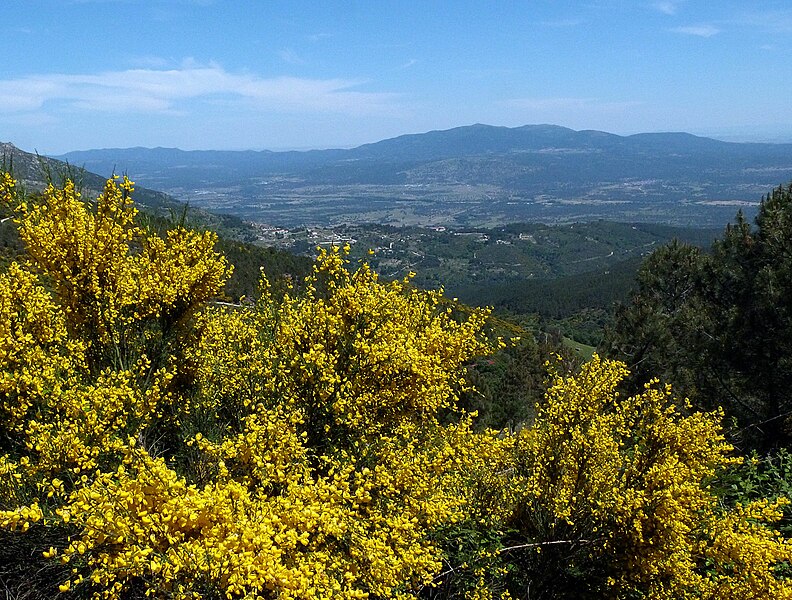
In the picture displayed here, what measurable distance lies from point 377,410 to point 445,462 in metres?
1.46

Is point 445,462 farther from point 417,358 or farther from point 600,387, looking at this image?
point 600,387

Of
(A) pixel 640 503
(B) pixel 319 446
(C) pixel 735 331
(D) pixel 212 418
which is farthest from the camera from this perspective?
(C) pixel 735 331

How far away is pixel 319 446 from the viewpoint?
30.3 ft

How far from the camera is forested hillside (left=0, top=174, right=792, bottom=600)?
6.85 meters

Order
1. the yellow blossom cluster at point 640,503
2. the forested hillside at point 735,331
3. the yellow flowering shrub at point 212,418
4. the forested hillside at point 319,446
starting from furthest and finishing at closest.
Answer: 1. the forested hillside at point 735,331
2. the yellow blossom cluster at point 640,503
3. the forested hillside at point 319,446
4. the yellow flowering shrub at point 212,418

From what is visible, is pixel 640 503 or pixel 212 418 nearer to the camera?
pixel 640 503

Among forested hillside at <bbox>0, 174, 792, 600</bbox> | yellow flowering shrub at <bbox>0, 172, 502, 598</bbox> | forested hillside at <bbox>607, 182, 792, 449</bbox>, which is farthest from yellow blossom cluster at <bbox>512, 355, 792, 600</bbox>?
forested hillside at <bbox>607, 182, 792, 449</bbox>

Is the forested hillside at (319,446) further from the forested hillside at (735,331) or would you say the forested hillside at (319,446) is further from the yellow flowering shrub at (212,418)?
the forested hillside at (735,331)

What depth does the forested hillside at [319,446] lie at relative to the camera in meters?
6.85

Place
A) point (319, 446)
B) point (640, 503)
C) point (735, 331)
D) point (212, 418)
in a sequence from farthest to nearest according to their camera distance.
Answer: point (735, 331) → point (212, 418) → point (319, 446) → point (640, 503)

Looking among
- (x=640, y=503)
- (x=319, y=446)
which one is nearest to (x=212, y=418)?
(x=319, y=446)

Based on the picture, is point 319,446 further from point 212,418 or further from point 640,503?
point 640,503

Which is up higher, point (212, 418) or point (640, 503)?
point (212, 418)

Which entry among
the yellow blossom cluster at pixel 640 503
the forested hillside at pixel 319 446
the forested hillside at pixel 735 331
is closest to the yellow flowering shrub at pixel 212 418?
the forested hillside at pixel 319 446
